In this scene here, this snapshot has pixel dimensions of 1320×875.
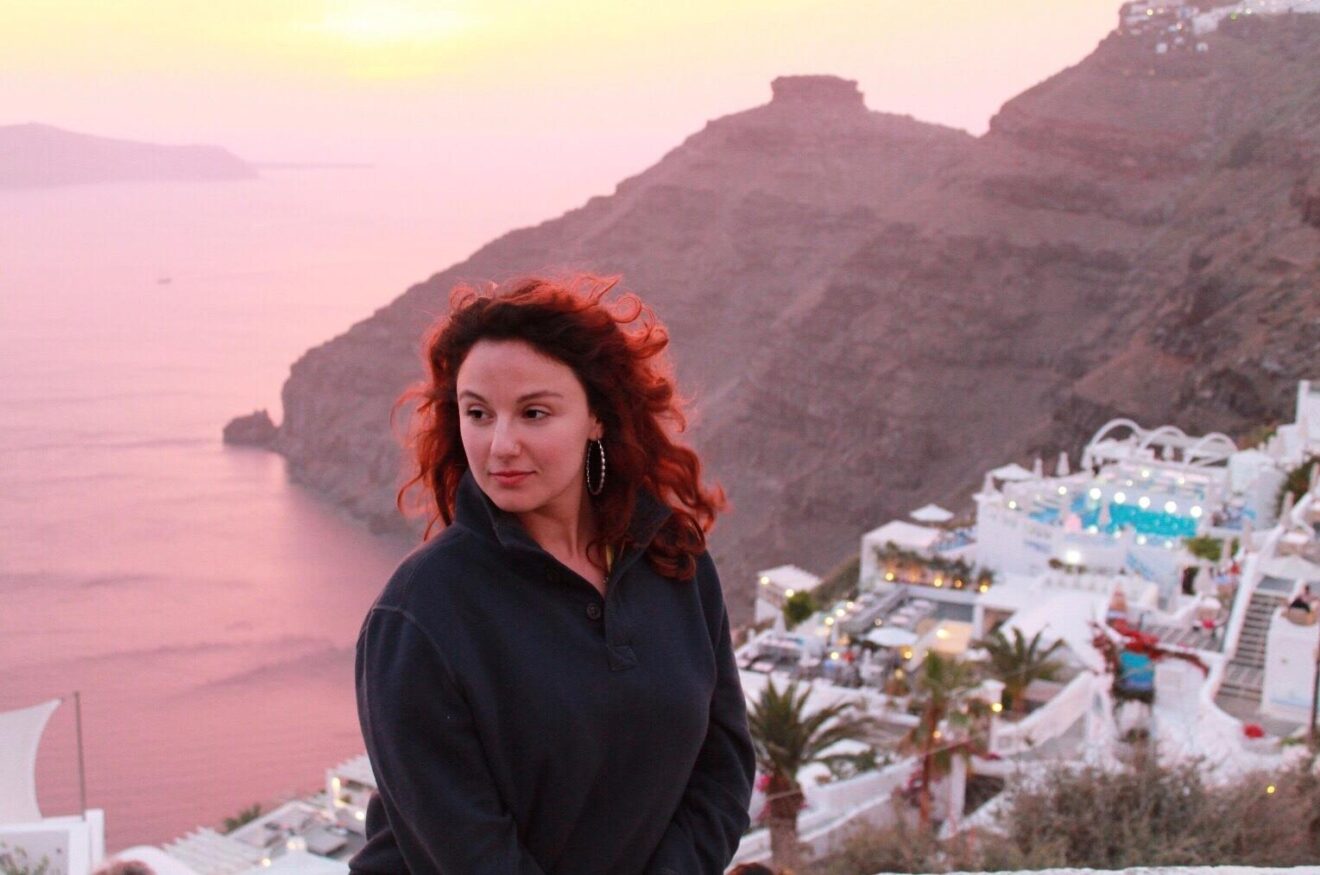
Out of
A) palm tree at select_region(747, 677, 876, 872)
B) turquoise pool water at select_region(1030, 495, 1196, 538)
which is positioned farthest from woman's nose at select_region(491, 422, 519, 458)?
turquoise pool water at select_region(1030, 495, 1196, 538)

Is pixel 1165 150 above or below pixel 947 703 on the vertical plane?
above

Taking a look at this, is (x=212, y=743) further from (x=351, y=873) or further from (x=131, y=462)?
(x=131, y=462)

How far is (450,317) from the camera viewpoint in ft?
6.70

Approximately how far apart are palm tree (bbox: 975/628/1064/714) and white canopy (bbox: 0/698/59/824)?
9286 mm

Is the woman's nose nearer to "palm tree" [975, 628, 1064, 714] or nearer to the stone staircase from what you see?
the stone staircase

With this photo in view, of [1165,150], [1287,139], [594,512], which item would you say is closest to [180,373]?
[1165,150]

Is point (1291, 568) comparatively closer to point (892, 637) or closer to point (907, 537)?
point (892, 637)

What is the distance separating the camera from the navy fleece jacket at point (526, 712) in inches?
70.7

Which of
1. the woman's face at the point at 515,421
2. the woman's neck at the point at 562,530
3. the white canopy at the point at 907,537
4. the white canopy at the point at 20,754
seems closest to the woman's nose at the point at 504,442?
the woman's face at the point at 515,421

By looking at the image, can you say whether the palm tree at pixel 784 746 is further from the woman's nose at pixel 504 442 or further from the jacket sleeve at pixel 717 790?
the woman's nose at pixel 504 442

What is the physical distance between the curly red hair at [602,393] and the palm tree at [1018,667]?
1163 centimetres

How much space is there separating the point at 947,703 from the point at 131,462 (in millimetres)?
69141

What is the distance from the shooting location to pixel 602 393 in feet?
6.82

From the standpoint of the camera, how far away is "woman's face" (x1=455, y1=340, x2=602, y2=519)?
1.97 metres
